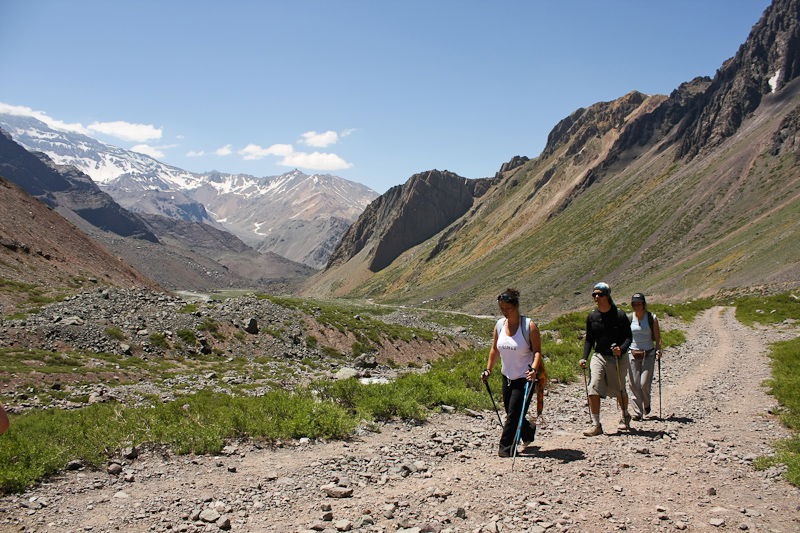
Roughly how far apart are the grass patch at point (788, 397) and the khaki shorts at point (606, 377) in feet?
9.46

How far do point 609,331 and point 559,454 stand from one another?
11.0 ft

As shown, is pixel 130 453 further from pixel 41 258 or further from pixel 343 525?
pixel 41 258

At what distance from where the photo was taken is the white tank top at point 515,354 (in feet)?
29.3

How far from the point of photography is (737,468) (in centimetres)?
773

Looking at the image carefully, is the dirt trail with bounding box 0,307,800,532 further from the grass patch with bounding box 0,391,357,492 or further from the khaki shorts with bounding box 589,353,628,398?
the khaki shorts with bounding box 589,353,628,398

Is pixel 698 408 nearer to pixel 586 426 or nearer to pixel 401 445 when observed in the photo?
pixel 586 426

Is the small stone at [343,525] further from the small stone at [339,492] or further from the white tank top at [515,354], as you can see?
the white tank top at [515,354]

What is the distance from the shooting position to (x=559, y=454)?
877cm

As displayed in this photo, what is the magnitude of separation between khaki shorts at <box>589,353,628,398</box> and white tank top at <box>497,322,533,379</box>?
2.71 metres

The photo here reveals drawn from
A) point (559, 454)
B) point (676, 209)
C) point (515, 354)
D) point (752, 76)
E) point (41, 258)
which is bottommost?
point (559, 454)

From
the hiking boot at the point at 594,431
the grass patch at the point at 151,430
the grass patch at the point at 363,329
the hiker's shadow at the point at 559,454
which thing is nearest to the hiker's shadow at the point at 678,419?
the hiking boot at the point at 594,431

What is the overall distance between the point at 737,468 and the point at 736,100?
178431 millimetres

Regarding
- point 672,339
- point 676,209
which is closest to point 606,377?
point 672,339

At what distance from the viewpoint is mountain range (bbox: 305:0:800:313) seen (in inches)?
3430
